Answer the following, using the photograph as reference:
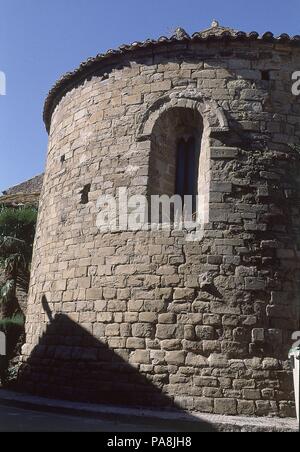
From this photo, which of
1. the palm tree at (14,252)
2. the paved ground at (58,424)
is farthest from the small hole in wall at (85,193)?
the palm tree at (14,252)

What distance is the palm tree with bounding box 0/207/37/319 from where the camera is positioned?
11555mm

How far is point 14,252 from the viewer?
1212cm

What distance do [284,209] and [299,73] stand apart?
2421mm

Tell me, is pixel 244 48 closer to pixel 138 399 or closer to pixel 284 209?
pixel 284 209

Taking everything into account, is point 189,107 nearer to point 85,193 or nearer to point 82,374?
point 85,193

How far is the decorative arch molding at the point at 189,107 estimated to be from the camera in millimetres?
7105

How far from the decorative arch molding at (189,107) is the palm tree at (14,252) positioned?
19.7ft

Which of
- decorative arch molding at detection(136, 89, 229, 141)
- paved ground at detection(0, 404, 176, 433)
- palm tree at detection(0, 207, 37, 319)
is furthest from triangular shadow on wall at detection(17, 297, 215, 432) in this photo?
palm tree at detection(0, 207, 37, 319)

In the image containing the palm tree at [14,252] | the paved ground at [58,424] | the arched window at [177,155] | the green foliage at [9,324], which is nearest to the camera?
the paved ground at [58,424]

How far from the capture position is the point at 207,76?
7410mm

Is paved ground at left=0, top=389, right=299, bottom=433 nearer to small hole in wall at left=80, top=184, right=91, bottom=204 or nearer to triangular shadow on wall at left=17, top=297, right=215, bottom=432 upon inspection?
triangular shadow on wall at left=17, top=297, right=215, bottom=432

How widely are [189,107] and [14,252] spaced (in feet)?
23.0

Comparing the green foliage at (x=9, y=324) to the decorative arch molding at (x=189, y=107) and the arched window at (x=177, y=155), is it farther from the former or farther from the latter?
the decorative arch molding at (x=189, y=107)
